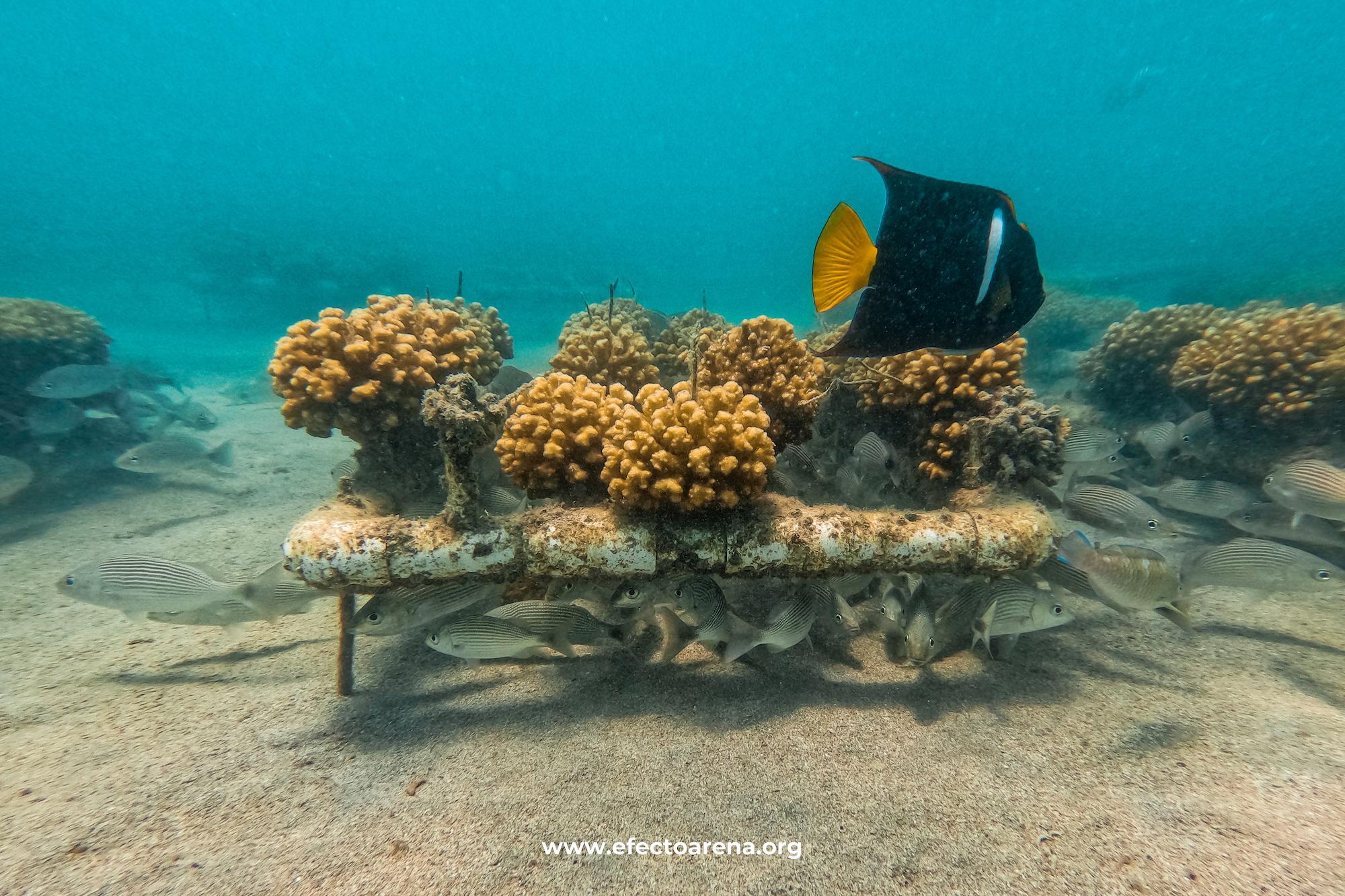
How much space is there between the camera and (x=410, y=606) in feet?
10.5

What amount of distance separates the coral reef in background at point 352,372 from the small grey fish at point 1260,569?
5806 mm

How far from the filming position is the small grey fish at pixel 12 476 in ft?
20.4

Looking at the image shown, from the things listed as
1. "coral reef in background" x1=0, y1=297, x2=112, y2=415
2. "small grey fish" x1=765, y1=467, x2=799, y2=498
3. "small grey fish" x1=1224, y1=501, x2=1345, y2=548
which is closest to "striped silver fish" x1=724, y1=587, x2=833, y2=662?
"small grey fish" x1=765, y1=467, x2=799, y2=498

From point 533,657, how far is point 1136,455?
8.31m

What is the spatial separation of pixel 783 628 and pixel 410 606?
2.35m

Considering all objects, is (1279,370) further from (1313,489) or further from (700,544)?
(700,544)

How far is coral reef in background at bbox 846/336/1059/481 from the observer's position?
3.70m

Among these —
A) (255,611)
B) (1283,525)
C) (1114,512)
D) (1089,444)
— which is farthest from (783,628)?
(1283,525)

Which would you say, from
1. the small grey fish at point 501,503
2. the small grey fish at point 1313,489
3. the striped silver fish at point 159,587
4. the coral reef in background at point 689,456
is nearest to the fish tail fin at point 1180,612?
the small grey fish at point 1313,489

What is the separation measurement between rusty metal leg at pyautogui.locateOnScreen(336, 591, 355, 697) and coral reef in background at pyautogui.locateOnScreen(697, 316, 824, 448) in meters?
3.05

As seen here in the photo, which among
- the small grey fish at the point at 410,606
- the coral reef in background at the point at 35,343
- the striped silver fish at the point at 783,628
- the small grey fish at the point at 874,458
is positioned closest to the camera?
the striped silver fish at the point at 783,628

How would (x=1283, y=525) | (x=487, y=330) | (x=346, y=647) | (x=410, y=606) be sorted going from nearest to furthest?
(x=410, y=606)
(x=346, y=647)
(x=1283, y=525)
(x=487, y=330)

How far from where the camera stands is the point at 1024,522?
2922 millimetres

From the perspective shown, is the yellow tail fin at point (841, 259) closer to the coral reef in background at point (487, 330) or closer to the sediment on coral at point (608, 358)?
the sediment on coral at point (608, 358)
